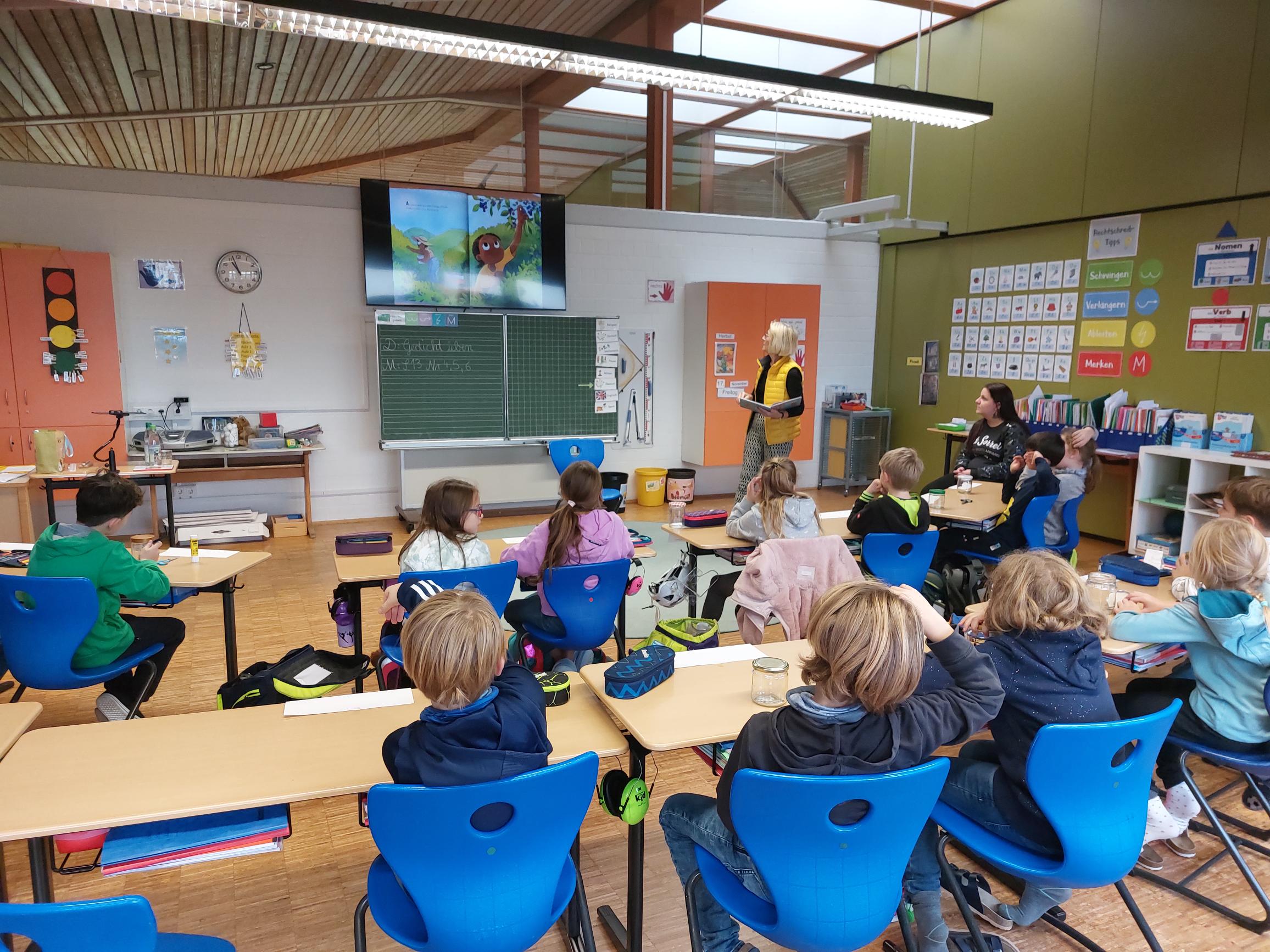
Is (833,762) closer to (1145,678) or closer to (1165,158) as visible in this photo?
(1145,678)

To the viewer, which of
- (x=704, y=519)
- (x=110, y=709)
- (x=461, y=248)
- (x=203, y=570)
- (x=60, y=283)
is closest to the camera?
(x=110, y=709)

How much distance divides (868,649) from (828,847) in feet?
1.18

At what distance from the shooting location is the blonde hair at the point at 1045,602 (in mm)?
1830

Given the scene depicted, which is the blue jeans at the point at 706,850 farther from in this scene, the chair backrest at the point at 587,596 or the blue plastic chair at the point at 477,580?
the chair backrest at the point at 587,596

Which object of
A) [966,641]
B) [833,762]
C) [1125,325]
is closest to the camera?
[833,762]

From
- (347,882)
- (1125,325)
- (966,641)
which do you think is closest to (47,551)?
(347,882)

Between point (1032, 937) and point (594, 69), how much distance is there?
15.1ft

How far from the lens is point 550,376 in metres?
7.38

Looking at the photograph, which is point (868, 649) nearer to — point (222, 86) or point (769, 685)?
point (769, 685)

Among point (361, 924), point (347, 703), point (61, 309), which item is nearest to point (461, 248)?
point (61, 309)

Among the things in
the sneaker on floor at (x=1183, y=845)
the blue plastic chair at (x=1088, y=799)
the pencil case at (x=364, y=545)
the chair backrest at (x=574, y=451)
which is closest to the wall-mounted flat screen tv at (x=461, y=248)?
the chair backrest at (x=574, y=451)

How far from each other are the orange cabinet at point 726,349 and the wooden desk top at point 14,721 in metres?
6.43

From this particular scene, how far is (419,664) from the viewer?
5.13 ft

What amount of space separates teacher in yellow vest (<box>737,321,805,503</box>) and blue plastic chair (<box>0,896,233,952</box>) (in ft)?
15.2
